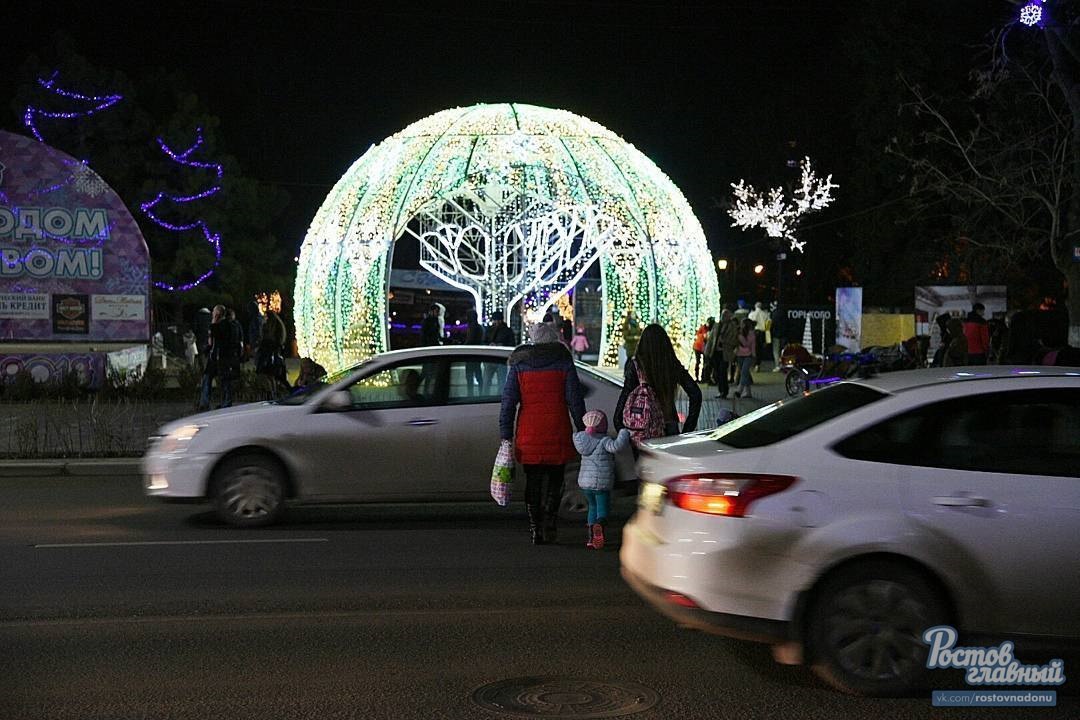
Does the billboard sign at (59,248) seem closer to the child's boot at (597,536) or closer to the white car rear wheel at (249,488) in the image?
the white car rear wheel at (249,488)

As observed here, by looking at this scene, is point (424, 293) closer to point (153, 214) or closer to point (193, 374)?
point (153, 214)

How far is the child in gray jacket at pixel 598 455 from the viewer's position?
898cm

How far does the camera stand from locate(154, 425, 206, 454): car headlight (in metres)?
10.4

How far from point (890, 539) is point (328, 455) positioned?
5832mm

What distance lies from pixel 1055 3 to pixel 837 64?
1348 inches

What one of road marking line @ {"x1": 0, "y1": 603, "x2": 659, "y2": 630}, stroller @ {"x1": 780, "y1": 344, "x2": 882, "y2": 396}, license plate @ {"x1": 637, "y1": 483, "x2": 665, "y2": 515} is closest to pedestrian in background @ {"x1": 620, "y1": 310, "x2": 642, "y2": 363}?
stroller @ {"x1": 780, "y1": 344, "x2": 882, "y2": 396}

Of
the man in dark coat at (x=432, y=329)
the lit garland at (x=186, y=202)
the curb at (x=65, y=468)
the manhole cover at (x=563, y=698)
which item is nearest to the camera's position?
the manhole cover at (x=563, y=698)

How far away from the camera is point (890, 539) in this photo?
217 inches

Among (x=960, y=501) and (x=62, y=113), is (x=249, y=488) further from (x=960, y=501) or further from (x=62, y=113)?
(x=62, y=113)

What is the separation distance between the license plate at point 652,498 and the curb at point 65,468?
30.3 ft

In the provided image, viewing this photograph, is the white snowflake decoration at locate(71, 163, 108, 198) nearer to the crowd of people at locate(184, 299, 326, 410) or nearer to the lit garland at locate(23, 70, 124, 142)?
the crowd of people at locate(184, 299, 326, 410)

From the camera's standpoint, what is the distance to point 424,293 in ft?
185

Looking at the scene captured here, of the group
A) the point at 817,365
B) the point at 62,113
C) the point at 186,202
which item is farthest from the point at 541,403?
the point at 62,113
